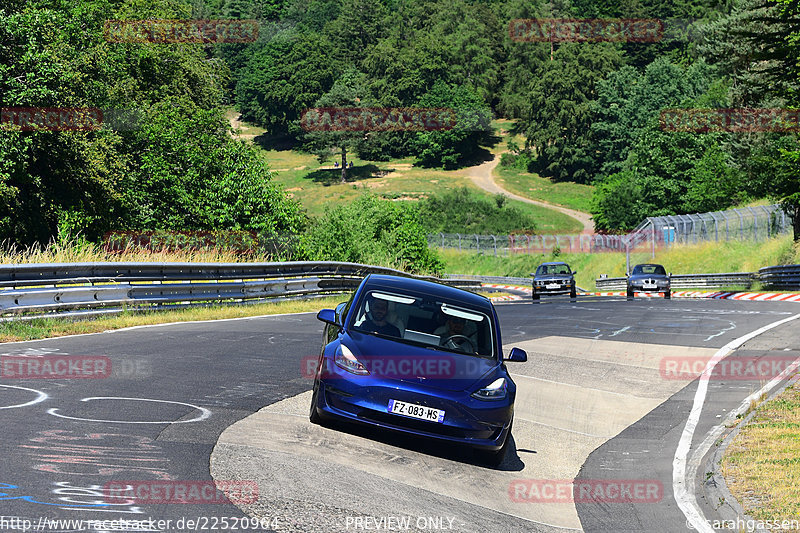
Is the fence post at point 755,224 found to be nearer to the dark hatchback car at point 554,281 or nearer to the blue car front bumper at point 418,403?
the dark hatchback car at point 554,281

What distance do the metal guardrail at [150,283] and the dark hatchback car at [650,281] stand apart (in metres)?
15.7

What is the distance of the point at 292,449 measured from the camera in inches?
319

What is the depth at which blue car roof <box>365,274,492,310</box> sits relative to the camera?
974cm

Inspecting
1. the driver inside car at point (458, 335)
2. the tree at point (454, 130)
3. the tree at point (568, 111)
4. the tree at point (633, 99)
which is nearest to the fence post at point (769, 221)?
the driver inside car at point (458, 335)

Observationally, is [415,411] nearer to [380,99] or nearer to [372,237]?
[372,237]

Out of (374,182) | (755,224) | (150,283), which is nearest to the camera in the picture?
(150,283)

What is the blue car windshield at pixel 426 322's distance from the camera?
9.27 m

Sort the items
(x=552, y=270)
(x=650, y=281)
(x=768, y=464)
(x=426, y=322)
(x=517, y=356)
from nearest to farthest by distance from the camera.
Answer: (x=768, y=464) → (x=426, y=322) → (x=517, y=356) → (x=650, y=281) → (x=552, y=270)

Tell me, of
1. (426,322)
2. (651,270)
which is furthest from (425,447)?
(651,270)

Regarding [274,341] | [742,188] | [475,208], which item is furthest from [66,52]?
[475,208]

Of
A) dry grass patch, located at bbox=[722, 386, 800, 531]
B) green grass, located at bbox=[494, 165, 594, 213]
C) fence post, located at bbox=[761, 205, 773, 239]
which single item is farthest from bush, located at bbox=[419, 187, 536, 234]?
dry grass patch, located at bbox=[722, 386, 800, 531]

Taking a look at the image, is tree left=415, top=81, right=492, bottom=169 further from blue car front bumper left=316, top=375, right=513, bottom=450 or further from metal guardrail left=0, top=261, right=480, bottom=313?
blue car front bumper left=316, top=375, right=513, bottom=450

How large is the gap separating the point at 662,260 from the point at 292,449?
55798 mm

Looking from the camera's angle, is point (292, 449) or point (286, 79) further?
point (286, 79)
